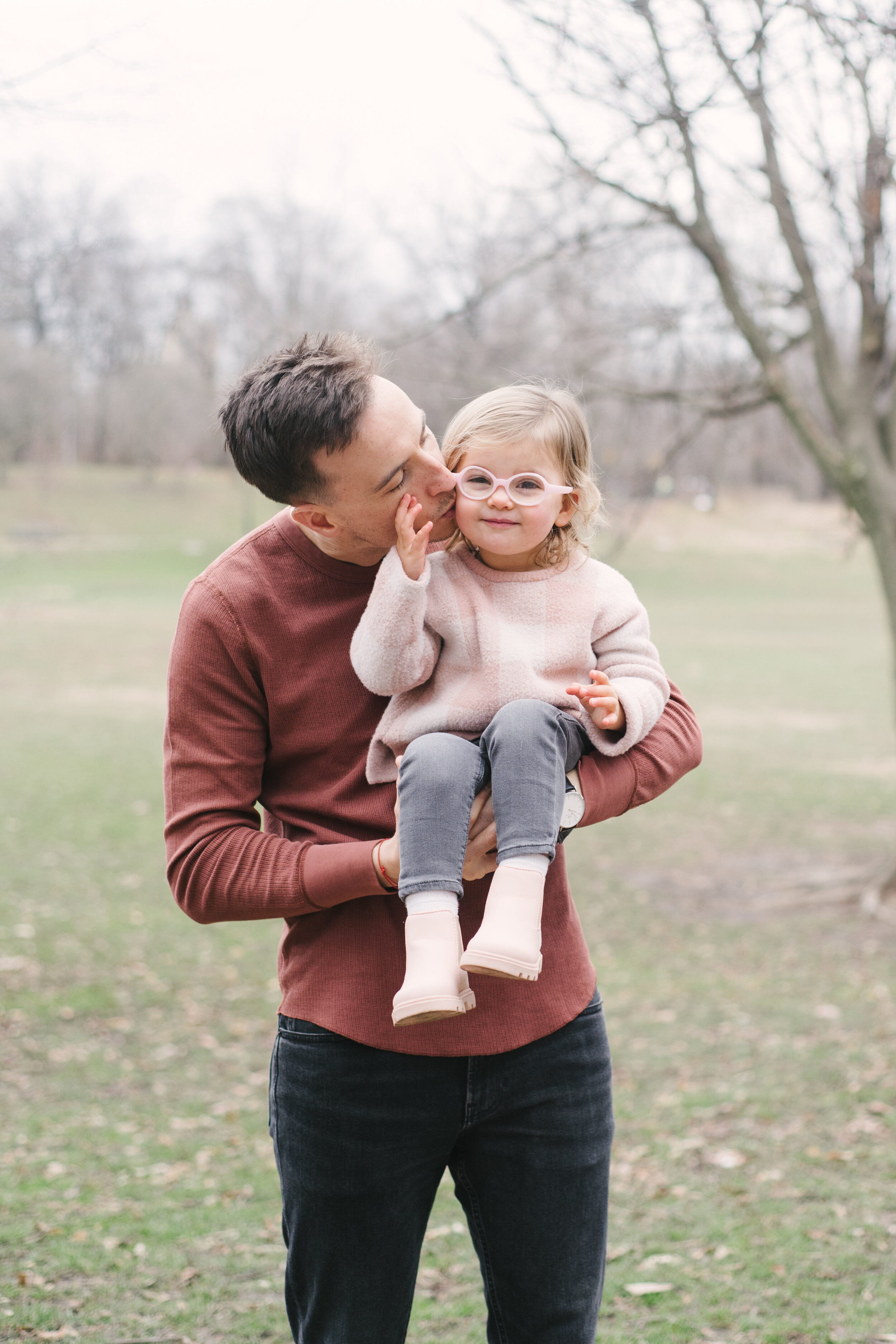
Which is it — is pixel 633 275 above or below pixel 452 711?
above

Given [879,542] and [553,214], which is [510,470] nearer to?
Result: [553,214]

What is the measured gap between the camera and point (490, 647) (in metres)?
1.83

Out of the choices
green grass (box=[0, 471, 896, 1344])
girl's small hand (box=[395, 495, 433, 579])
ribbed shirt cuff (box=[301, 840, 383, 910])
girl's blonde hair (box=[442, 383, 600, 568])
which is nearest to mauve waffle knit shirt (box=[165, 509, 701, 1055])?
ribbed shirt cuff (box=[301, 840, 383, 910])

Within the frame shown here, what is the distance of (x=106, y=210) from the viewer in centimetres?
1423

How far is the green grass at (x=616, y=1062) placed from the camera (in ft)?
11.5

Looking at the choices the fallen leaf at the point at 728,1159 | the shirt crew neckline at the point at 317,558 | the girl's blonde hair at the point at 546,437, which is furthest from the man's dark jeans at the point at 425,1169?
the fallen leaf at the point at 728,1159

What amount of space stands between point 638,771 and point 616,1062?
4182 mm

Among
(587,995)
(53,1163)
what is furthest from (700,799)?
(587,995)

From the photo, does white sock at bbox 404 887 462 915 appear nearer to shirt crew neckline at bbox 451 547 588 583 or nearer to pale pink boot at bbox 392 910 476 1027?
pale pink boot at bbox 392 910 476 1027

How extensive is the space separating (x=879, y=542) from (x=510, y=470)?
18.8 feet

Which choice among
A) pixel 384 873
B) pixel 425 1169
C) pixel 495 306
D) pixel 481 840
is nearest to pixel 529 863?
pixel 481 840

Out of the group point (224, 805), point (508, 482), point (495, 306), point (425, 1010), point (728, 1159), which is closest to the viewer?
point (425, 1010)

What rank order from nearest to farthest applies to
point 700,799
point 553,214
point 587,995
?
point 587,995 < point 553,214 < point 700,799

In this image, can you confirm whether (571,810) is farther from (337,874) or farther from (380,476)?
(380,476)
